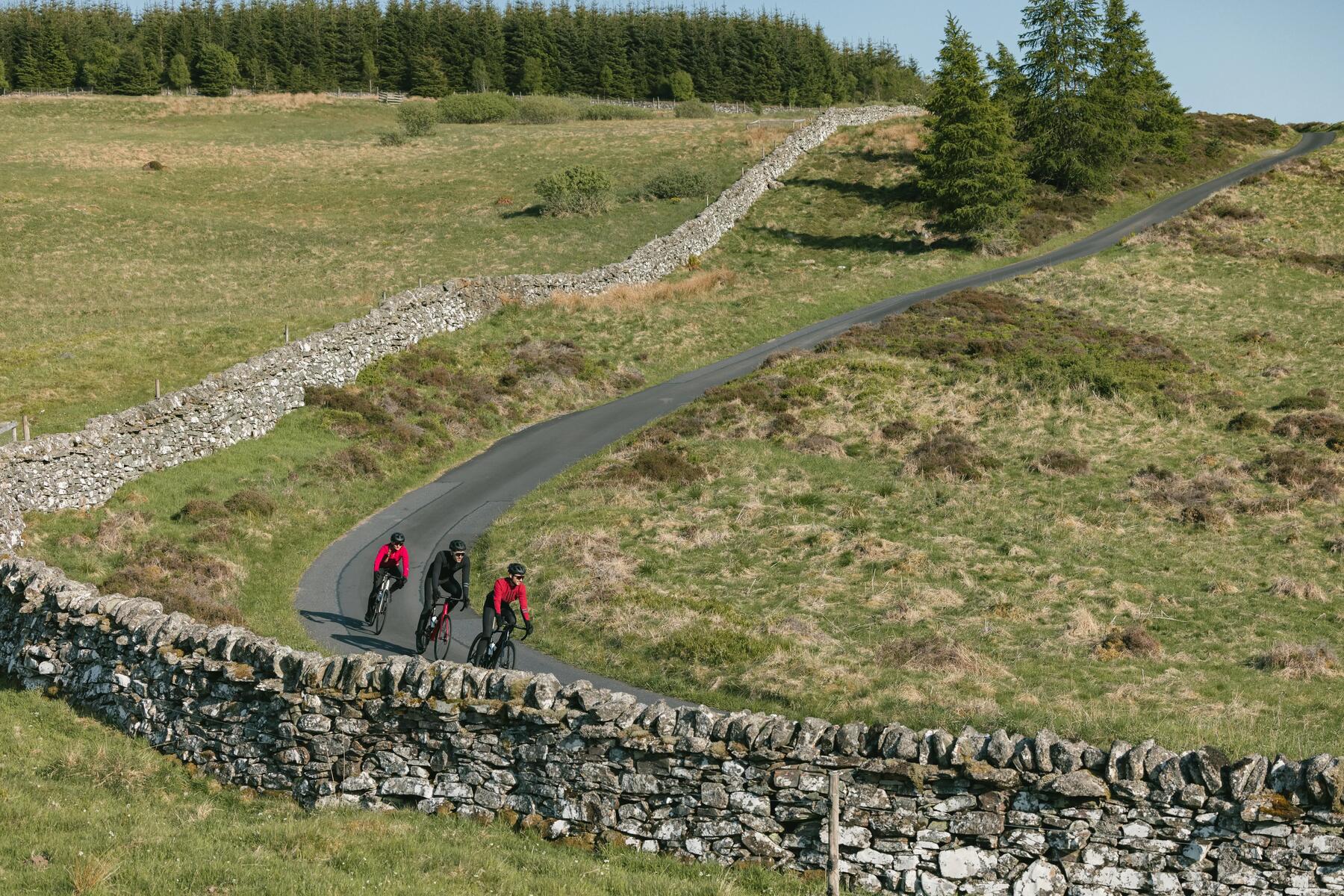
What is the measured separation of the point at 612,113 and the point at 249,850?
414 ft

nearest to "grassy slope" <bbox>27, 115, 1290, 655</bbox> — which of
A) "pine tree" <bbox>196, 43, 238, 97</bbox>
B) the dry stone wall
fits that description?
the dry stone wall

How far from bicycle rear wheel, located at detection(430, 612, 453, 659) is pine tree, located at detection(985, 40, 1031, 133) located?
69.2 m

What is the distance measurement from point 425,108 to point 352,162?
20721 millimetres

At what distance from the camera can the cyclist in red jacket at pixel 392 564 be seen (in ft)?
69.5

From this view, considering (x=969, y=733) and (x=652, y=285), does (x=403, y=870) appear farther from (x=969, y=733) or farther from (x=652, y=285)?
(x=652, y=285)

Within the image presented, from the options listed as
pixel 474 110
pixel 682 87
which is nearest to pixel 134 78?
pixel 474 110

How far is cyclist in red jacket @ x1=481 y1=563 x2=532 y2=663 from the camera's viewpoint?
1812 centimetres

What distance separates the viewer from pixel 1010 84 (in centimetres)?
8175

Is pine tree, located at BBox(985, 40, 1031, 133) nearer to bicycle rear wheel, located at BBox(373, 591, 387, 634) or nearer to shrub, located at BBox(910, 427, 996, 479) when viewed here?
shrub, located at BBox(910, 427, 996, 479)

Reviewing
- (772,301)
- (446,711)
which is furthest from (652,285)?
(446,711)

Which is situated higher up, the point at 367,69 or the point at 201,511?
the point at 367,69

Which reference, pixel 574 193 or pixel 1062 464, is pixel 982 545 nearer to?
pixel 1062 464

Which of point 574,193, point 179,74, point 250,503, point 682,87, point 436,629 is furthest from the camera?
point 682,87

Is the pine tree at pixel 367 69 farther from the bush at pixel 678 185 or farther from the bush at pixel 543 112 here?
the bush at pixel 678 185
